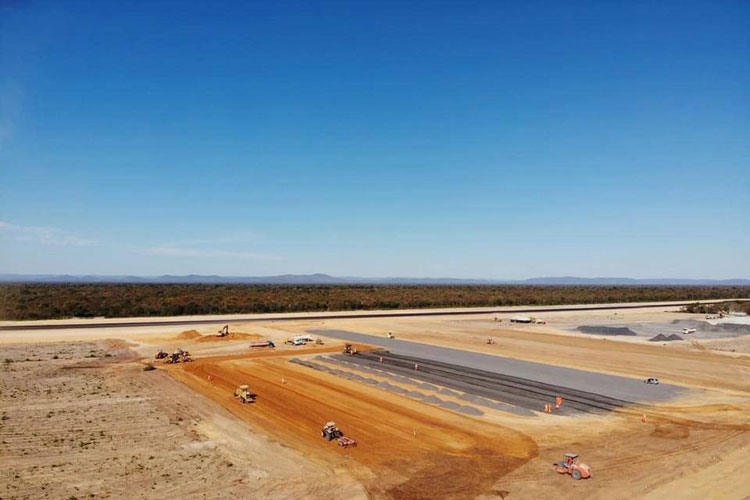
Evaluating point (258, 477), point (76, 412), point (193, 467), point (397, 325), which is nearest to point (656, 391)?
point (258, 477)

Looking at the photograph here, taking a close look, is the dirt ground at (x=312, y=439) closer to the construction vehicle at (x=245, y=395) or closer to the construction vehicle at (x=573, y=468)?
the construction vehicle at (x=573, y=468)

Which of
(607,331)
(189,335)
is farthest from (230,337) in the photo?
(607,331)

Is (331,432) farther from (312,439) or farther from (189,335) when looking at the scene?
(189,335)

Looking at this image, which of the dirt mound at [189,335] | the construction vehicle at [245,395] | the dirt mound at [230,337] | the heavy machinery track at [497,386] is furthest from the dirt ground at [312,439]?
the dirt mound at [189,335]

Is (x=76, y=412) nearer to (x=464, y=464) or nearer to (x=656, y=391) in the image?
(x=464, y=464)

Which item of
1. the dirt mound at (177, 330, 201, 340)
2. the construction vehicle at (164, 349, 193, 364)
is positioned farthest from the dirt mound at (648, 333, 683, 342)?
the dirt mound at (177, 330, 201, 340)
